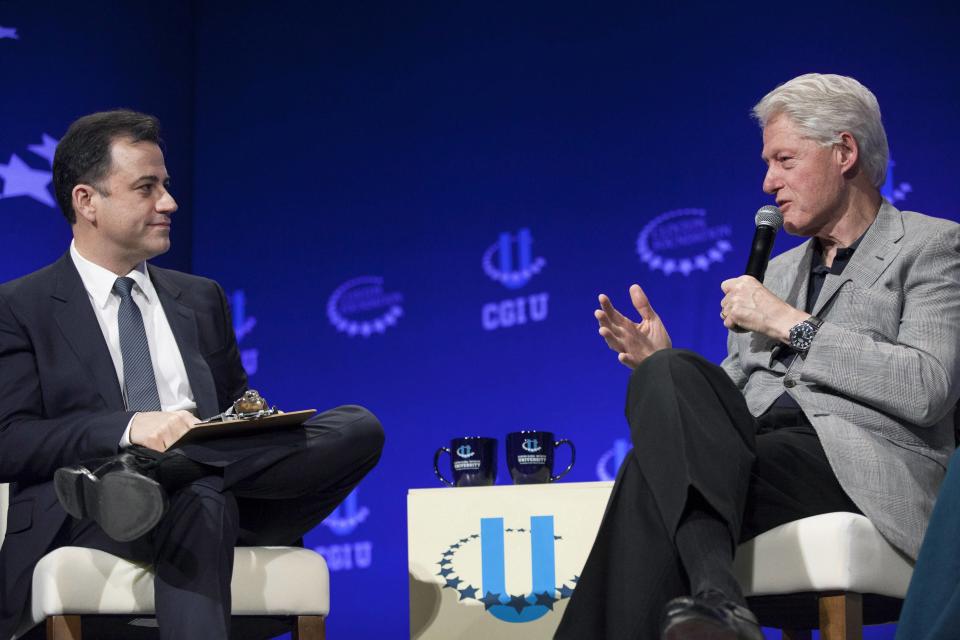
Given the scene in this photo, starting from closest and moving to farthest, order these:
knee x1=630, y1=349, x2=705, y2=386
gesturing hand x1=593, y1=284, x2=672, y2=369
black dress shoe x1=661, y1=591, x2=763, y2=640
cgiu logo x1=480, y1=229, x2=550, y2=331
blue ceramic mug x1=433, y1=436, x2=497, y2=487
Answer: black dress shoe x1=661, y1=591, x2=763, y2=640
knee x1=630, y1=349, x2=705, y2=386
gesturing hand x1=593, y1=284, x2=672, y2=369
blue ceramic mug x1=433, y1=436, x2=497, y2=487
cgiu logo x1=480, y1=229, x2=550, y2=331

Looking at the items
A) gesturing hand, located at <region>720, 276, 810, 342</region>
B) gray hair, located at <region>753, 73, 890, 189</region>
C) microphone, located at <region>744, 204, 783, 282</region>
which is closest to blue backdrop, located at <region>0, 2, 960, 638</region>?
gray hair, located at <region>753, 73, 890, 189</region>

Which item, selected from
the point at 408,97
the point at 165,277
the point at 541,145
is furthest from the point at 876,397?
the point at 408,97

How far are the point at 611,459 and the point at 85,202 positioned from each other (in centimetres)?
158

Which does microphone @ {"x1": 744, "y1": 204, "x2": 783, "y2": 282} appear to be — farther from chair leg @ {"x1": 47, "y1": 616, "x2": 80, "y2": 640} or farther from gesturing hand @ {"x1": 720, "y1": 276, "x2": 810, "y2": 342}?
chair leg @ {"x1": 47, "y1": 616, "x2": 80, "y2": 640}

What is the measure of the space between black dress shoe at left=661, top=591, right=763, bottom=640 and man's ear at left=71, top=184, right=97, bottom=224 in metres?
1.52

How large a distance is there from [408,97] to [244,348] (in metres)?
0.92

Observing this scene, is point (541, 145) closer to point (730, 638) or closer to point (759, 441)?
point (759, 441)

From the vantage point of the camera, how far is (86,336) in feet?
7.19

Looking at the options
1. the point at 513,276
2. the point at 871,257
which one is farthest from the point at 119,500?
the point at 513,276

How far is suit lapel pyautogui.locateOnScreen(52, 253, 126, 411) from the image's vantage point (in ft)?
7.10

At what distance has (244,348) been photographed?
12.1ft

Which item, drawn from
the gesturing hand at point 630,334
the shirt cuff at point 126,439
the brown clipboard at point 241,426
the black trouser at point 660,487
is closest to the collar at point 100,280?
the shirt cuff at point 126,439

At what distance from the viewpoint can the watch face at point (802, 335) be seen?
191 centimetres

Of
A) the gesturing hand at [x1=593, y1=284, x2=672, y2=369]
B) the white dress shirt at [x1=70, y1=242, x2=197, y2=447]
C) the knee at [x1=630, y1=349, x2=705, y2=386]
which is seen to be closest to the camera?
the knee at [x1=630, y1=349, x2=705, y2=386]
